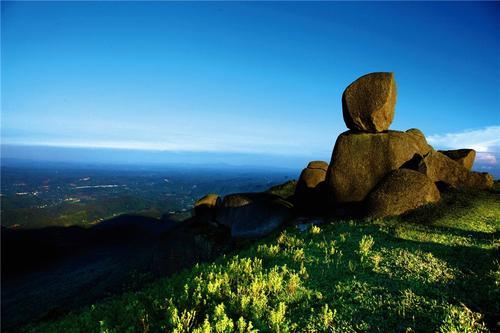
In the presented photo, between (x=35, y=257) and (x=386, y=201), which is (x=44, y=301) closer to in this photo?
(x=386, y=201)

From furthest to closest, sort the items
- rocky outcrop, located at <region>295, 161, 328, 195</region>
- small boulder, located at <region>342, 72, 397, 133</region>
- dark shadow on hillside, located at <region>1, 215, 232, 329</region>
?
1. rocky outcrop, located at <region>295, 161, 328, 195</region>
2. dark shadow on hillside, located at <region>1, 215, 232, 329</region>
3. small boulder, located at <region>342, 72, 397, 133</region>

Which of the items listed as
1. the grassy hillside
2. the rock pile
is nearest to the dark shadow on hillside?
the rock pile

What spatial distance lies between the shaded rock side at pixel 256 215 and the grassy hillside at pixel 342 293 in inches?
373

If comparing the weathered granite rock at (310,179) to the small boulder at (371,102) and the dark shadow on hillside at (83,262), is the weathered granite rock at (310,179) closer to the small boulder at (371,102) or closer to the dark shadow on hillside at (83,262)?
the small boulder at (371,102)

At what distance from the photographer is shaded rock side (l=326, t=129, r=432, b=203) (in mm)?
21141

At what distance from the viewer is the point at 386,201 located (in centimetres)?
1839

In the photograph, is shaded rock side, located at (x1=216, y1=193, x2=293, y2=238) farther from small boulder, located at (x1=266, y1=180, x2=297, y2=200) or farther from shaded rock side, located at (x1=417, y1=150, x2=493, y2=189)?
shaded rock side, located at (x1=417, y1=150, x2=493, y2=189)

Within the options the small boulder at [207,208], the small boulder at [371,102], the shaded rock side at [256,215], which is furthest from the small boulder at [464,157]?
the small boulder at [207,208]

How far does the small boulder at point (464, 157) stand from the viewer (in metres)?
24.2

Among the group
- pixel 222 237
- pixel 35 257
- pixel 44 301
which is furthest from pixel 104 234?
pixel 222 237

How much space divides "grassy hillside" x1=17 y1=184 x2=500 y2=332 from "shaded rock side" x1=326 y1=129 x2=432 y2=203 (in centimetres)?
693

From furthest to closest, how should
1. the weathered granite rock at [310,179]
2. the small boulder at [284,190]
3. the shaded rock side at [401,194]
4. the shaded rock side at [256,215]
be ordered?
the small boulder at [284,190]
the weathered granite rock at [310,179]
the shaded rock side at [256,215]
the shaded rock side at [401,194]

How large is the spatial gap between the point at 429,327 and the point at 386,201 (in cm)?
1231

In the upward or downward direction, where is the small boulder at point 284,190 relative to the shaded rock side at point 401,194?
downward
